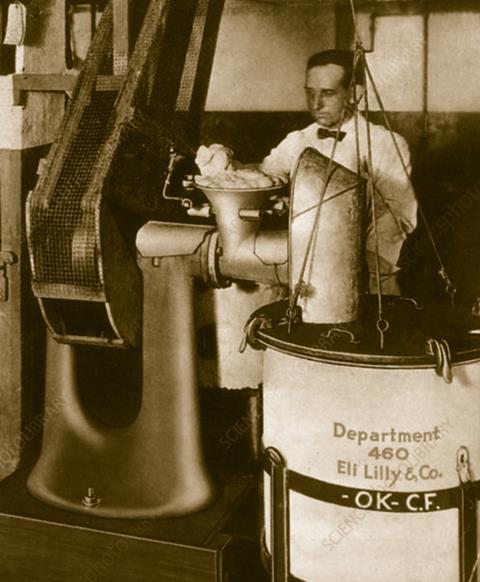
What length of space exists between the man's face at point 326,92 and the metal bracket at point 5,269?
1.71 meters

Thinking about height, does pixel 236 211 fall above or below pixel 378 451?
above

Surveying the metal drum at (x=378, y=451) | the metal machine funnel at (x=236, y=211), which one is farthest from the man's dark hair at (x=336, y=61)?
the metal drum at (x=378, y=451)

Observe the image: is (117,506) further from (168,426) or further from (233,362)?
(233,362)

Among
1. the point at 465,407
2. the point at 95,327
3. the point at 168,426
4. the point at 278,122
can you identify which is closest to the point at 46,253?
the point at 95,327

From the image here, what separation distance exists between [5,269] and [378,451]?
1.96 m

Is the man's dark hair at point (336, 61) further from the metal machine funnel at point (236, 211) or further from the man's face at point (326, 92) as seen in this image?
the metal machine funnel at point (236, 211)

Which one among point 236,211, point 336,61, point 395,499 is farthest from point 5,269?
point 395,499

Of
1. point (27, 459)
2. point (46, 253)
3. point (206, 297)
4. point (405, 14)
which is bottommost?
point (27, 459)

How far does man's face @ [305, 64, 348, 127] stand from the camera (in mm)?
4586

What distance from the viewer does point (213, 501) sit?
357 centimetres

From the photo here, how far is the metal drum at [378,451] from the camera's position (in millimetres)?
2752

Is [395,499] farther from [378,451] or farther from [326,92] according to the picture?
[326,92]

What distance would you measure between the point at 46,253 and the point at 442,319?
1.41 metres

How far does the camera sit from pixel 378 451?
110 inches
